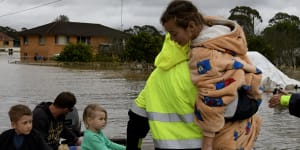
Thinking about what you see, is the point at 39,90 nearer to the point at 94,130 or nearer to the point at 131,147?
the point at 94,130

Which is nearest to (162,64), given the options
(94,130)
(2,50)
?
(94,130)

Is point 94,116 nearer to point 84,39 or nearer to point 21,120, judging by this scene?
point 21,120

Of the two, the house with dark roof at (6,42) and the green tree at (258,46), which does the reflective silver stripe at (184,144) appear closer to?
the green tree at (258,46)

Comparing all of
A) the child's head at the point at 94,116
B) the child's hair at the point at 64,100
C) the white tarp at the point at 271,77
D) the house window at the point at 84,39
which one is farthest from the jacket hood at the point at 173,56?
the house window at the point at 84,39

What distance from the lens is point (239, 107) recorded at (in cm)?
251

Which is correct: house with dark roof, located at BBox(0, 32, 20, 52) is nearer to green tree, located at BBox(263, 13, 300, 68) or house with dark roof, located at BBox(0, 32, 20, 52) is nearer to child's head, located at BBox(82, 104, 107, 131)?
green tree, located at BBox(263, 13, 300, 68)

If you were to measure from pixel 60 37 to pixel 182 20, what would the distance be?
2583 inches

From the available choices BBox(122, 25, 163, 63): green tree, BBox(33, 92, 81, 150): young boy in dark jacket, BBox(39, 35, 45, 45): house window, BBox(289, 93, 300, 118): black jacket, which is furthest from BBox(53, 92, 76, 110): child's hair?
BBox(39, 35, 45, 45): house window

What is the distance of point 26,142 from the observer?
4.29 meters

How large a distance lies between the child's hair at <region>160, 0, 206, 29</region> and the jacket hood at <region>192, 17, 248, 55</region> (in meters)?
0.08

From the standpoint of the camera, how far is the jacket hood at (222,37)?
2463 millimetres

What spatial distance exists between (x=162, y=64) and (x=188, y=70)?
0.14m

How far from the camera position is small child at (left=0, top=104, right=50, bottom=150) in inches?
167

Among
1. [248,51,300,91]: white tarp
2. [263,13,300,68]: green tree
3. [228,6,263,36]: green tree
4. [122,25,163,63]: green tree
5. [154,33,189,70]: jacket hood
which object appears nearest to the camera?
[154,33,189,70]: jacket hood
